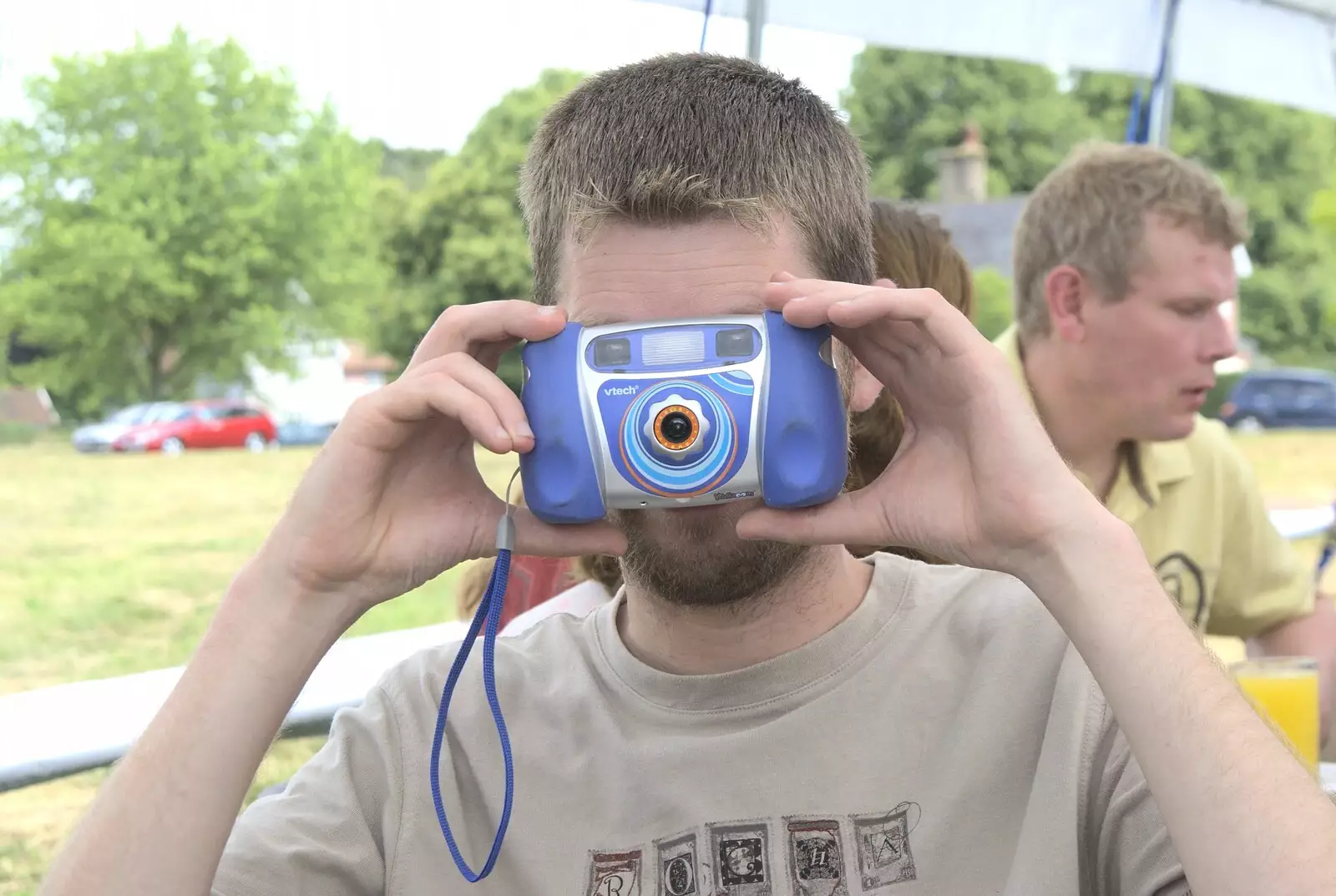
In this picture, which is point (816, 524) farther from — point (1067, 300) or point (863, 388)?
point (1067, 300)

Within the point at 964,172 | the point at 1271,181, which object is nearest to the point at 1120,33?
the point at 964,172

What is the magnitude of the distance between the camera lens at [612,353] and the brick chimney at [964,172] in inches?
1143

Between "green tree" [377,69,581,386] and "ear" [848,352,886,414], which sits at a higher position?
"ear" [848,352,886,414]

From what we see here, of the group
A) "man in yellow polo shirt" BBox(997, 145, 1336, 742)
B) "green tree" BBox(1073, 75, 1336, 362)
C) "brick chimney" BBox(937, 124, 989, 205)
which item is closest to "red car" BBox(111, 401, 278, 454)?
"brick chimney" BBox(937, 124, 989, 205)

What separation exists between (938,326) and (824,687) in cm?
45

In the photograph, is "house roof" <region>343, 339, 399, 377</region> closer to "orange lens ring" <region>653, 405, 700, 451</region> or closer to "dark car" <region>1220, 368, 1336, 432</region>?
"dark car" <region>1220, 368, 1336, 432</region>

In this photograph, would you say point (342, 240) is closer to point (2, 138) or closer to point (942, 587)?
point (2, 138)

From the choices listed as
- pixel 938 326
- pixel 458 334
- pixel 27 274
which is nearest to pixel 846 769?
pixel 938 326

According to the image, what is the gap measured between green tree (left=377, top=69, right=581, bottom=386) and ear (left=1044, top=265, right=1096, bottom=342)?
23.4 m

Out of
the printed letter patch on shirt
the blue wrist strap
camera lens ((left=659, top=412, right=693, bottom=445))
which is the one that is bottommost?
the printed letter patch on shirt

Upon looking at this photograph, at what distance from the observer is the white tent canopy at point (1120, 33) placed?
3697 mm

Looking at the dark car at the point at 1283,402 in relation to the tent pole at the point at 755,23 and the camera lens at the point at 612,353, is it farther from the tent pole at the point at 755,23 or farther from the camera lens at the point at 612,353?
the camera lens at the point at 612,353

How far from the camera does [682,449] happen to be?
129 cm

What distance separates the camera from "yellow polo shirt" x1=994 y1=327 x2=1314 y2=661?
9.44 feet
